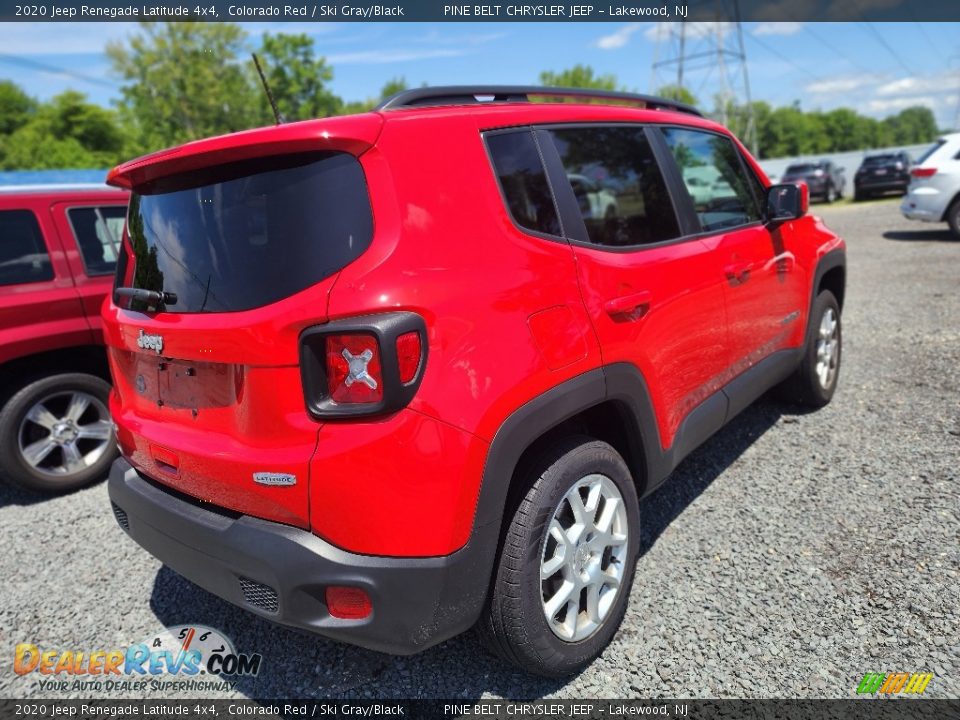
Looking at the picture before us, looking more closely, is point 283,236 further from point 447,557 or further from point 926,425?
point 926,425

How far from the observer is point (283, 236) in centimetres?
180

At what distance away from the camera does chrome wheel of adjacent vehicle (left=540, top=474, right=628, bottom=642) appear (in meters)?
2.11

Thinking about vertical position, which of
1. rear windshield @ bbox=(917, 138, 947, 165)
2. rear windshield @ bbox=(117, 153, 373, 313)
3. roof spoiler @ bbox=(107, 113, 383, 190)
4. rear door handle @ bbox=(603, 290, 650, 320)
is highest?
roof spoiler @ bbox=(107, 113, 383, 190)

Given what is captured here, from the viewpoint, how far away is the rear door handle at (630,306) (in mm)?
2248

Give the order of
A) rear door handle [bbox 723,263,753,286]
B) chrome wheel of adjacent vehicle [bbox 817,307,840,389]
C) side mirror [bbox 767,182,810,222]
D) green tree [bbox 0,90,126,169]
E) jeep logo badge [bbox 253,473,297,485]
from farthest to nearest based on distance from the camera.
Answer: green tree [bbox 0,90,126,169] < chrome wheel of adjacent vehicle [bbox 817,307,840,389] < side mirror [bbox 767,182,810,222] < rear door handle [bbox 723,263,753,286] < jeep logo badge [bbox 253,473,297,485]

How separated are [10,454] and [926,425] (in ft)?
18.1

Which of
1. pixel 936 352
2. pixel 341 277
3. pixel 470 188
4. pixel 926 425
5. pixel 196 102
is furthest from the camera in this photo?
pixel 196 102

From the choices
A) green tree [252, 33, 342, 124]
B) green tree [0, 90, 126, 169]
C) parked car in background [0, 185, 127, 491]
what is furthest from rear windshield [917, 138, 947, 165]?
green tree [0, 90, 126, 169]

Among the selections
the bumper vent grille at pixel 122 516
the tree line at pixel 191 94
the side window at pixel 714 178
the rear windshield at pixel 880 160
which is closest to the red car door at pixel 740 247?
the side window at pixel 714 178

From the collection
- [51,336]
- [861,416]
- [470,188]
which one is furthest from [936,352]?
[51,336]

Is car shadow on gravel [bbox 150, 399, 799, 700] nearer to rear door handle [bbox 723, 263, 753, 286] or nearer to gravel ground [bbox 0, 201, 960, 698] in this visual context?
gravel ground [bbox 0, 201, 960, 698]

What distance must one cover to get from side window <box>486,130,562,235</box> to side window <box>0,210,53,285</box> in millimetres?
3278

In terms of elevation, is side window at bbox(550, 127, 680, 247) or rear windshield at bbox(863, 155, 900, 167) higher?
side window at bbox(550, 127, 680, 247)

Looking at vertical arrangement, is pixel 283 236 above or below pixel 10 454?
above
